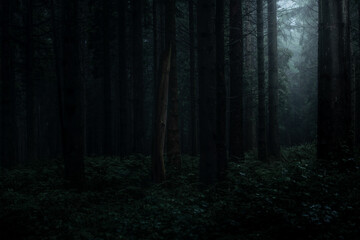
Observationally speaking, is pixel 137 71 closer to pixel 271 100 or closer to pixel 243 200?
pixel 271 100

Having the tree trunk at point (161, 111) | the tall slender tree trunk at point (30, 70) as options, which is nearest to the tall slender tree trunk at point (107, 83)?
the tall slender tree trunk at point (30, 70)

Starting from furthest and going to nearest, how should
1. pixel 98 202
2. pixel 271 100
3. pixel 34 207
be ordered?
pixel 271 100 → pixel 98 202 → pixel 34 207

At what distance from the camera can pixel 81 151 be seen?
1074 cm

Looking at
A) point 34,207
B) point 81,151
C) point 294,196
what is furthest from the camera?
point 81,151

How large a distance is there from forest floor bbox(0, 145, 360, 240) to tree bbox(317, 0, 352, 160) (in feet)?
2.56

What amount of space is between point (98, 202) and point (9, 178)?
477 cm

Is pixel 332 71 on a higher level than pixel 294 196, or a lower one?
higher

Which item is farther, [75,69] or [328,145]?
[75,69]

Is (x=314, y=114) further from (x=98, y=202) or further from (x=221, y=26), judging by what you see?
(x=98, y=202)

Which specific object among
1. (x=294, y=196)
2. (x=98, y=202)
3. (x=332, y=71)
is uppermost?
(x=332, y=71)

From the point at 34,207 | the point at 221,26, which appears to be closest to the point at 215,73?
the point at 221,26

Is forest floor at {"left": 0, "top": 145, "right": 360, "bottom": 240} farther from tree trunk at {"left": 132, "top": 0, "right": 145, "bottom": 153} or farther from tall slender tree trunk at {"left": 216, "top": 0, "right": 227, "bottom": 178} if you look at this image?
tree trunk at {"left": 132, "top": 0, "right": 145, "bottom": 153}

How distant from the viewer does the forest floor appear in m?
5.51

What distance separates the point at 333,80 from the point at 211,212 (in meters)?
4.71
